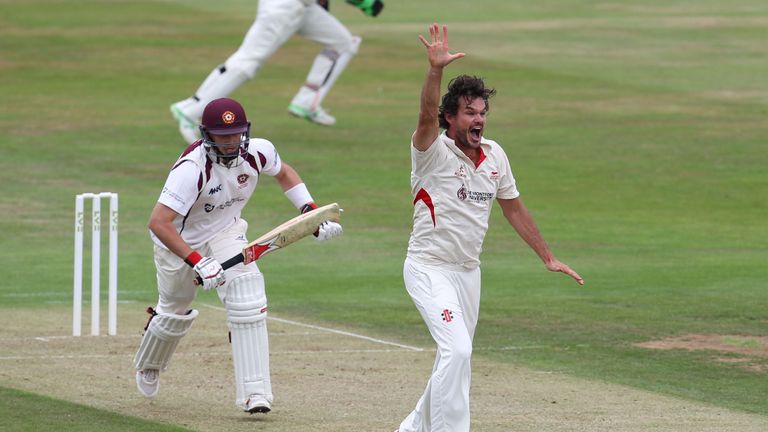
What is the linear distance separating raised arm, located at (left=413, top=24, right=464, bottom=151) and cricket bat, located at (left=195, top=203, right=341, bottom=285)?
1186 millimetres

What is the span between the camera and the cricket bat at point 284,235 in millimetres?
8695

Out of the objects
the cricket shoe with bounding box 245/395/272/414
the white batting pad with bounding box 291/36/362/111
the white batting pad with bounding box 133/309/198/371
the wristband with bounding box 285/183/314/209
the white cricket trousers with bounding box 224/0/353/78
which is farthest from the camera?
the white batting pad with bounding box 291/36/362/111

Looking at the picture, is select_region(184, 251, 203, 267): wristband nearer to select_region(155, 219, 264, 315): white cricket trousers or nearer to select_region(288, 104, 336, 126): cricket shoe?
select_region(155, 219, 264, 315): white cricket trousers

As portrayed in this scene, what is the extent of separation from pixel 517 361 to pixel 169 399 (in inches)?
98.3

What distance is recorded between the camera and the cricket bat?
28.5 ft

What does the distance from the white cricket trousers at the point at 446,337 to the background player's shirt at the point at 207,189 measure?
4.19 ft

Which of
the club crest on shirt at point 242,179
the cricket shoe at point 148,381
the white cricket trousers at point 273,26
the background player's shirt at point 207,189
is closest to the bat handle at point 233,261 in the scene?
the background player's shirt at point 207,189

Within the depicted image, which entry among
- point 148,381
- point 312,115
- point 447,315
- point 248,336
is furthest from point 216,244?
point 312,115

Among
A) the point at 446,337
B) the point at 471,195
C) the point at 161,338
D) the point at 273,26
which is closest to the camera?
the point at 446,337

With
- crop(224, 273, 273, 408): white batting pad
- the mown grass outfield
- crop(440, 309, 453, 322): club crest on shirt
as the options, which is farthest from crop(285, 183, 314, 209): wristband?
crop(440, 309, 453, 322): club crest on shirt

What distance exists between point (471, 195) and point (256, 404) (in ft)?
5.47

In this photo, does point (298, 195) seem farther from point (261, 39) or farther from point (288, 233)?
point (261, 39)

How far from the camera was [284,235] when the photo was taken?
8.83 m

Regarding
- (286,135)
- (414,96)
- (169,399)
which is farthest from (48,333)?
(414,96)
